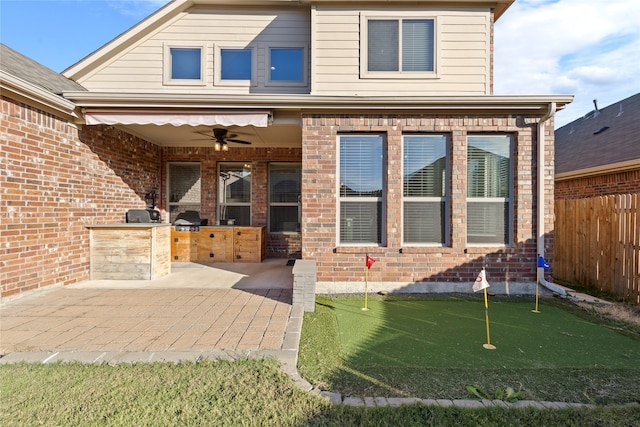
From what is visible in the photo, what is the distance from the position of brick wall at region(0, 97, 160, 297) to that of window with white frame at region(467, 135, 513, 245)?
7.44 meters

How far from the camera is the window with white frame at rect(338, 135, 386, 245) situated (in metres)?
5.40

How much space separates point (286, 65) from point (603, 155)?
9853 mm

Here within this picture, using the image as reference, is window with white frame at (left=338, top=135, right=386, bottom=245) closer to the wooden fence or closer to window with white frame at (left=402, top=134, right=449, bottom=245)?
window with white frame at (left=402, top=134, right=449, bottom=245)

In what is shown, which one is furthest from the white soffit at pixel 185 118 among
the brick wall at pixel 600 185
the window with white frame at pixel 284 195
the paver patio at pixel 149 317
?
the brick wall at pixel 600 185

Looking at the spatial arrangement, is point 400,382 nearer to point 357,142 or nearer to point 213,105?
point 357,142

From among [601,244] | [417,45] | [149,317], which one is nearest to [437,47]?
[417,45]

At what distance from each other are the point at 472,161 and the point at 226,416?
543cm

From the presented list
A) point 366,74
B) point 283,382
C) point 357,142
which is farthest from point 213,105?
point 283,382

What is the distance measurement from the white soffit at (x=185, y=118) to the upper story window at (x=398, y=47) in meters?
2.91

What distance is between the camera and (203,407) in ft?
7.01

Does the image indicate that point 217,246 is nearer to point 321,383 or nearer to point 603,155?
point 321,383

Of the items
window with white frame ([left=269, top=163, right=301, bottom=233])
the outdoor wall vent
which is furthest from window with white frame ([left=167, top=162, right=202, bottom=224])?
the outdoor wall vent

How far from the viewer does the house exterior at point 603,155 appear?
7.47 meters

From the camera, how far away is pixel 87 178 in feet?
18.9
